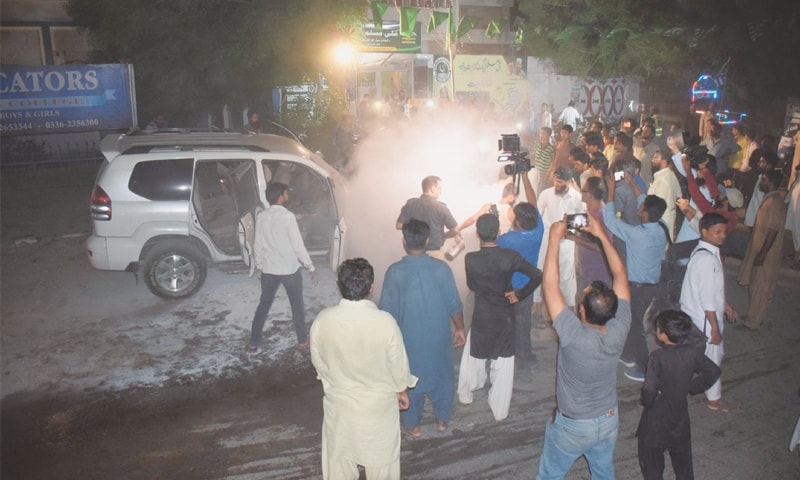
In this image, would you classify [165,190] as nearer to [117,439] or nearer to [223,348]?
[223,348]

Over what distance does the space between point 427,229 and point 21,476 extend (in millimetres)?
3629

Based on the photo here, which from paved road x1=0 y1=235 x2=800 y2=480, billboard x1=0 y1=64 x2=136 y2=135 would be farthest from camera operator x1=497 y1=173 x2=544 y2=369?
billboard x1=0 y1=64 x2=136 y2=135

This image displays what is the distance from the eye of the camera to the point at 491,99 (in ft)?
85.1

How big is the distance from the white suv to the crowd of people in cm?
171

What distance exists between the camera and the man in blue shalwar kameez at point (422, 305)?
4.90 m

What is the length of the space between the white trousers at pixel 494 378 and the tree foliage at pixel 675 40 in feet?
52.3

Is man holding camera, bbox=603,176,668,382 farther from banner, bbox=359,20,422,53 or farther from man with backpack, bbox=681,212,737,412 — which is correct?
banner, bbox=359,20,422,53

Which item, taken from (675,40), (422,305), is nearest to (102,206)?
(422,305)

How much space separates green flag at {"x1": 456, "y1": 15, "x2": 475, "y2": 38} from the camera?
87.7 feet

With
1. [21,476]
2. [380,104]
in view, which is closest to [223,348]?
[21,476]

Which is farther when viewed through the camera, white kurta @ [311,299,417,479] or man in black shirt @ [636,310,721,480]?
man in black shirt @ [636,310,721,480]

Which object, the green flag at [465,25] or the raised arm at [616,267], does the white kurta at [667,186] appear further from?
the green flag at [465,25]

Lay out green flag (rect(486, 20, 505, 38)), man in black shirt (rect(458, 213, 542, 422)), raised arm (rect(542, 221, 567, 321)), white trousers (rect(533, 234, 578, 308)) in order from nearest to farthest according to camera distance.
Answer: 1. raised arm (rect(542, 221, 567, 321))
2. man in black shirt (rect(458, 213, 542, 422))
3. white trousers (rect(533, 234, 578, 308))
4. green flag (rect(486, 20, 505, 38))

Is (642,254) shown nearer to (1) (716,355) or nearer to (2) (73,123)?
(1) (716,355)
